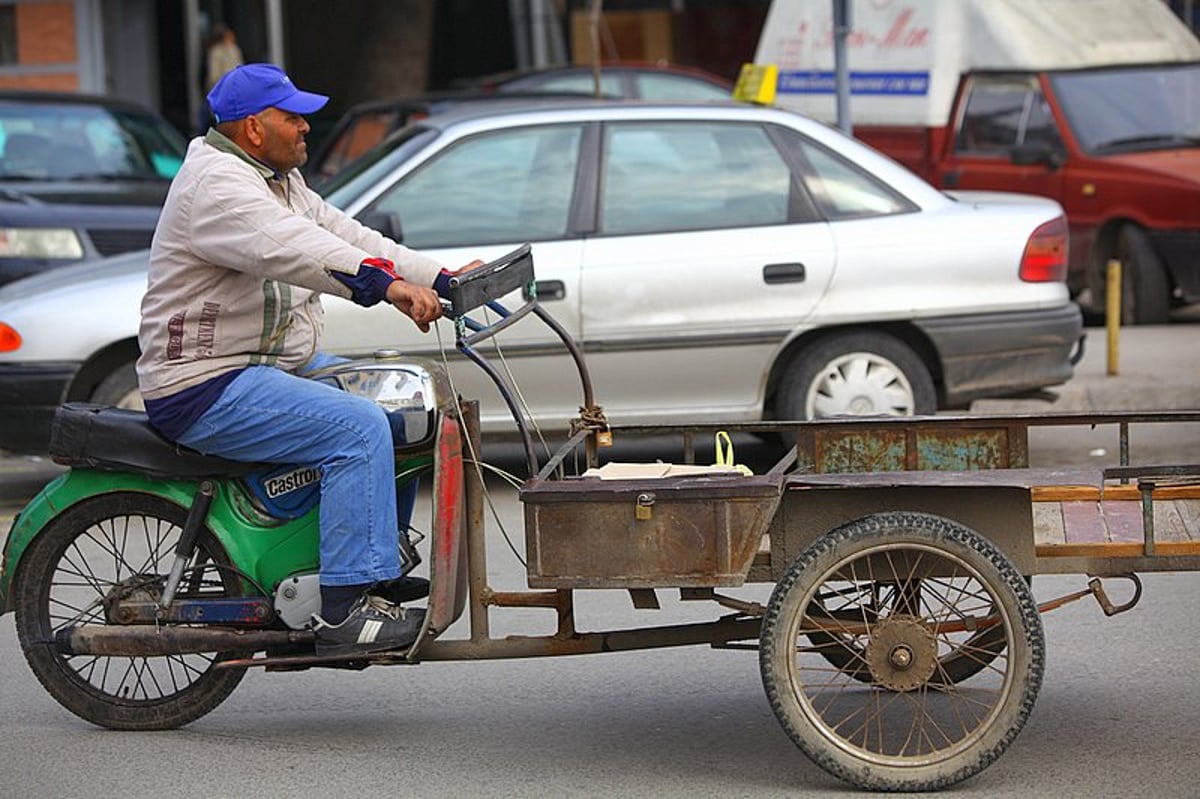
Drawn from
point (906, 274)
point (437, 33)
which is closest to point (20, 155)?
point (906, 274)

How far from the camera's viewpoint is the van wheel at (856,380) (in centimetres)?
834

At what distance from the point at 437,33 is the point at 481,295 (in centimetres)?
1890

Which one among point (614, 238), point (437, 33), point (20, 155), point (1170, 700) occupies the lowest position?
point (1170, 700)

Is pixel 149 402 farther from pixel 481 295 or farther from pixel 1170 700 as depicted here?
pixel 1170 700

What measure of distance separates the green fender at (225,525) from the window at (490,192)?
3.25 m

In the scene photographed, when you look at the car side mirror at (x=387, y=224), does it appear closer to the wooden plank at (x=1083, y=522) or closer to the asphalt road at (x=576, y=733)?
the asphalt road at (x=576, y=733)

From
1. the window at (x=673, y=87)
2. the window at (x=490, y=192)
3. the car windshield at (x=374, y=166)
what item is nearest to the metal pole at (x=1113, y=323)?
the window at (x=490, y=192)

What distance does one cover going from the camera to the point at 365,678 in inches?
229

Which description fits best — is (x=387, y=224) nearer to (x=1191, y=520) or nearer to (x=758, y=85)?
(x=758, y=85)

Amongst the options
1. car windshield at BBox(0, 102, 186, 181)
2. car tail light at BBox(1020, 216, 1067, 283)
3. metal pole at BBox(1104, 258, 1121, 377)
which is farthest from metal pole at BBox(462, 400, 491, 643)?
car windshield at BBox(0, 102, 186, 181)

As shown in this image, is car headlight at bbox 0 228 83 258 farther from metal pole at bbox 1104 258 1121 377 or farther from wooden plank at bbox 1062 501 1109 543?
wooden plank at bbox 1062 501 1109 543

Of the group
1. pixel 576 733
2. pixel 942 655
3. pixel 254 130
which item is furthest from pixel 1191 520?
pixel 254 130

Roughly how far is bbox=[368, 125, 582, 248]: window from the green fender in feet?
10.7

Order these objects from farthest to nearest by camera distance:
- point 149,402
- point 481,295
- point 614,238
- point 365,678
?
point 614,238, point 365,678, point 149,402, point 481,295
